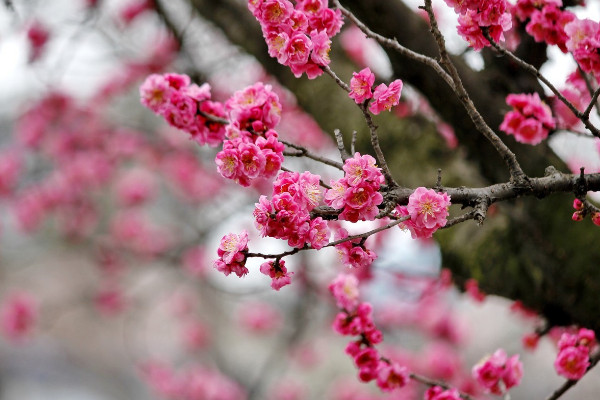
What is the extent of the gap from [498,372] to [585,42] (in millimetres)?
951

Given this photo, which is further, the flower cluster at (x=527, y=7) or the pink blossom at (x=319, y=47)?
the flower cluster at (x=527, y=7)

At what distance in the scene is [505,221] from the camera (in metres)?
2.22

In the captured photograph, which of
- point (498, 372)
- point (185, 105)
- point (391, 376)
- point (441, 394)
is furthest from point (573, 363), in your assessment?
point (185, 105)

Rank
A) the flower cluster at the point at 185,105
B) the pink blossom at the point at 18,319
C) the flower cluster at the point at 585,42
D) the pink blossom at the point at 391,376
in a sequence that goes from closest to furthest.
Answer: the flower cluster at the point at 585,42 < the flower cluster at the point at 185,105 < the pink blossom at the point at 391,376 < the pink blossom at the point at 18,319

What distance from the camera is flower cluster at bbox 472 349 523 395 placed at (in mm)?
1627

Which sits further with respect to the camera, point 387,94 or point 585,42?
point 585,42

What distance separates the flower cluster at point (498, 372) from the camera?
163cm

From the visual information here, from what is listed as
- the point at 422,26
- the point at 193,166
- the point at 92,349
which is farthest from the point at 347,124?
the point at 92,349

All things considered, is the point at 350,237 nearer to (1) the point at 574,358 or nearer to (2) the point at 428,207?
(2) the point at 428,207

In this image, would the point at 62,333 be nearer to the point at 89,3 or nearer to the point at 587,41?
the point at 89,3

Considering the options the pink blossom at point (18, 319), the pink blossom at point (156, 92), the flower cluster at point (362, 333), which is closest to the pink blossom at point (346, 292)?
the flower cluster at point (362, 333)

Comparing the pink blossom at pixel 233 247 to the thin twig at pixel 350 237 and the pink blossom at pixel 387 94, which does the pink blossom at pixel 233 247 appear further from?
the pink blossom at pixel 387 94

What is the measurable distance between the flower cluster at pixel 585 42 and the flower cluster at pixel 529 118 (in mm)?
230


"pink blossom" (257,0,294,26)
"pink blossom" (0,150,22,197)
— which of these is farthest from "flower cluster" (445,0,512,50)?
"pink blossom" (0,150,22,197)
